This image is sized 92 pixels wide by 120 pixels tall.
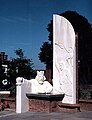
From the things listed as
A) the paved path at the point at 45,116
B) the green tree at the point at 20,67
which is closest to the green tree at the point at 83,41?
the green tree at the point at 20,67

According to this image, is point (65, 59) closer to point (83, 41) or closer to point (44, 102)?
point (44, 102)

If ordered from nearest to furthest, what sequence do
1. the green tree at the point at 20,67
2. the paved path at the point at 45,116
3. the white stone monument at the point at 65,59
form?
the paved path at the point at 45,116 → the white stone monument at the point at 65,59 → the green tree at the point at 20,67

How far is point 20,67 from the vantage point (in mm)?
29297

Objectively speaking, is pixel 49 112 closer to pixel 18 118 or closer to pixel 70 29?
pixel 18 118

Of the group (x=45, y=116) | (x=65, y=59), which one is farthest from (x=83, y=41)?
(x=45, y=116)

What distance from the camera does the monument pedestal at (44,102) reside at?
48.1 ft

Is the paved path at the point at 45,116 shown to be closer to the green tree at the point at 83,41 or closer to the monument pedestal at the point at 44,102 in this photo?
the monument pedestal at the point at 44,102

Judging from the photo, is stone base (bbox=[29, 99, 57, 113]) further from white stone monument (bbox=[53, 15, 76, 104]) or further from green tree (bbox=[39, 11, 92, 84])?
green tree (bbox=[39, 11, 92, 84])

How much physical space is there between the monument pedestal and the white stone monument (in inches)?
21.0

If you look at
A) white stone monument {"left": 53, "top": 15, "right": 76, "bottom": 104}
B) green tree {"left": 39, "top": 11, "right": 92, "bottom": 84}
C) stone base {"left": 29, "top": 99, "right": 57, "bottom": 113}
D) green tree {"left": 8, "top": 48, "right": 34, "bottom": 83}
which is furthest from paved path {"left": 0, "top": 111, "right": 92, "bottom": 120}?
green tree {"left": 39, "top": 11, "right": 92, "bottom": 84}

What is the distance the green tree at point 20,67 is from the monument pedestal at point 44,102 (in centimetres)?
1392

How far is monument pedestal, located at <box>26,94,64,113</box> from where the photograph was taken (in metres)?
14.7

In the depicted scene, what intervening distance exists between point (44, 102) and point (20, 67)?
14721 mm

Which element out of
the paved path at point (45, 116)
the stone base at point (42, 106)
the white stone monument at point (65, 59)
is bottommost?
the paved path at point (45, 116)
